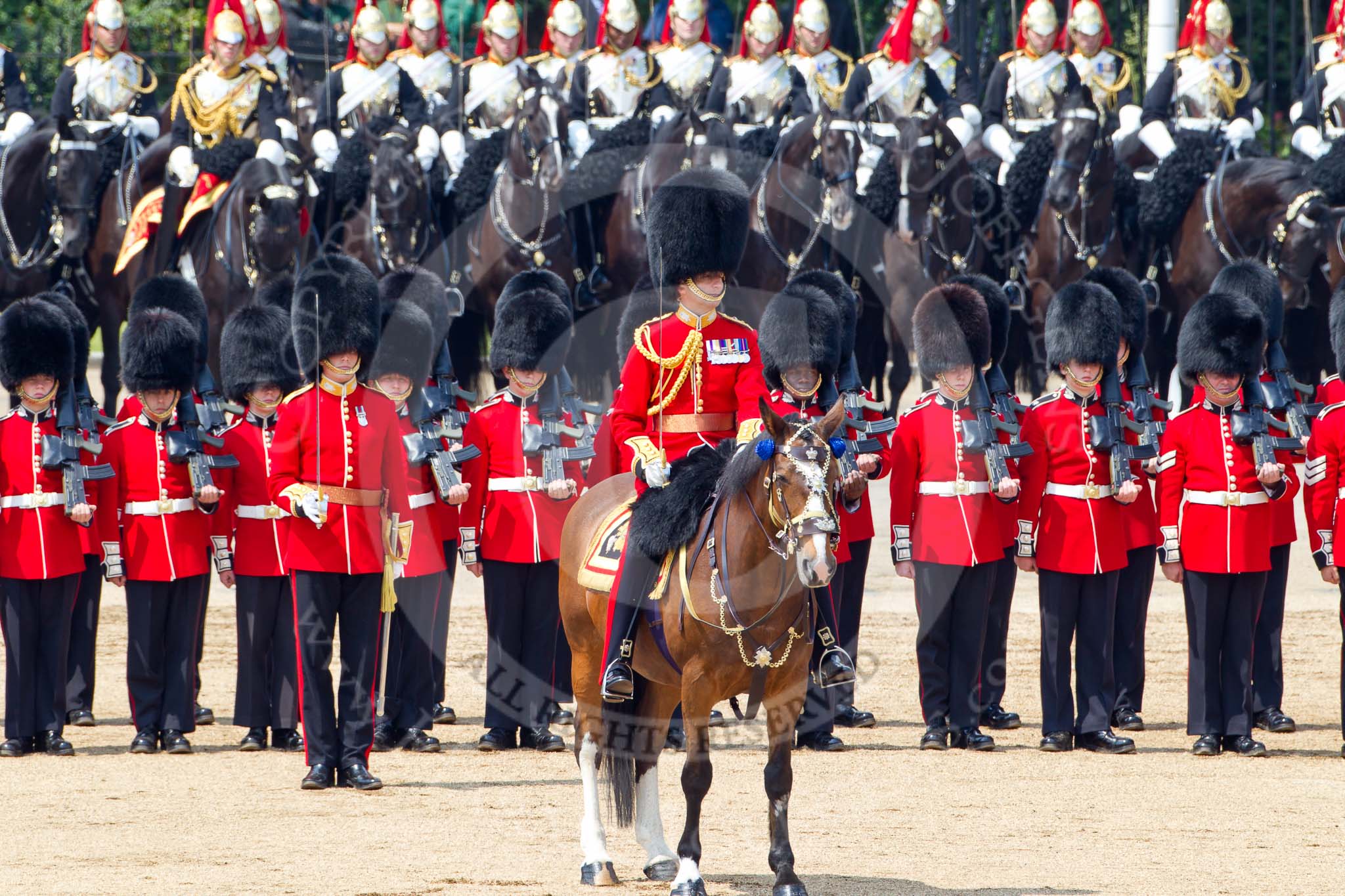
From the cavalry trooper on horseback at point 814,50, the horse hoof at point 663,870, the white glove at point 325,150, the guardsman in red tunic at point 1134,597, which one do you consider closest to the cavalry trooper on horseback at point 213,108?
the white glove at point 325,150

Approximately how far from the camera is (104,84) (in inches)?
536

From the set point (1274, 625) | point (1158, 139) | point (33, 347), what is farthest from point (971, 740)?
point (1158, 139)

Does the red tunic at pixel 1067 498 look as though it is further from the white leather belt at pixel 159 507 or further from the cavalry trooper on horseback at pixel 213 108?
the cavalry trooper on horseback at pixel 213 108

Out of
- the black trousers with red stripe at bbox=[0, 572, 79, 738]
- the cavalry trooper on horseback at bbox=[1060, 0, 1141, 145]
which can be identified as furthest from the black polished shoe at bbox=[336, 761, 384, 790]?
the cavalry trooper on horseback at bbox=[1060, 0, 1141, 145]

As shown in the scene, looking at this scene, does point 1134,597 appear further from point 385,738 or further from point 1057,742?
point 385,738

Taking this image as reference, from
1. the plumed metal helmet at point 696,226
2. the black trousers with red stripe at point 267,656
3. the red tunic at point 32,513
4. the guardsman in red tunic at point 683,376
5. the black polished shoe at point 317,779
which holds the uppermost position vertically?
the plumed metal helmet at point 696,226

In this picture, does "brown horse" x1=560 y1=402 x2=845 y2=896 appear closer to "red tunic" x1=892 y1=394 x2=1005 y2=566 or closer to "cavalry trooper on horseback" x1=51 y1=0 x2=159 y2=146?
"red tunic" x1=892 y1=394 x2=1005 y2=566

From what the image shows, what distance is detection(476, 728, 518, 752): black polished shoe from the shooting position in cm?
720

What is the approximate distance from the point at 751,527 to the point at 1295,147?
8385 millimetres

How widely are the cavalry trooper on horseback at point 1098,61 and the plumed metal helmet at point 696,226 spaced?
794cm

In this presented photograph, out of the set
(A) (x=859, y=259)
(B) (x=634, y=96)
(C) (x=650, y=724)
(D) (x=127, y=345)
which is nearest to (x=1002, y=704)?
(C) (x=650, y=724)

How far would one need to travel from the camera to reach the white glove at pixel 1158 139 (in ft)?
42.7

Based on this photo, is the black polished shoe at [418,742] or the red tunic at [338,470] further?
the black polished shoe at [418,742]

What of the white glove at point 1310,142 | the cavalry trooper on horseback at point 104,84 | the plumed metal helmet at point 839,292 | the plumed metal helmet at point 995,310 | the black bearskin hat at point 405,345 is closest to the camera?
the black bearskin hat at point 405,345
